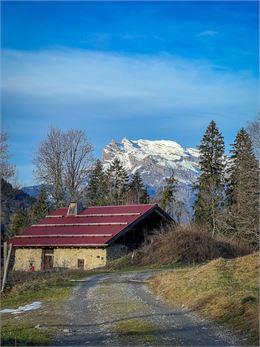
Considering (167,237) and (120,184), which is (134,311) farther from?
(120,184)

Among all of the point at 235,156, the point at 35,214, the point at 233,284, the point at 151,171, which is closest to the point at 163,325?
the point at 233,284

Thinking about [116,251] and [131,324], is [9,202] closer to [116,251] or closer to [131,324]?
[116,251]

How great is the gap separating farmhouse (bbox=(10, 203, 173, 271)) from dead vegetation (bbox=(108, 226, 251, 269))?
224 centimetres

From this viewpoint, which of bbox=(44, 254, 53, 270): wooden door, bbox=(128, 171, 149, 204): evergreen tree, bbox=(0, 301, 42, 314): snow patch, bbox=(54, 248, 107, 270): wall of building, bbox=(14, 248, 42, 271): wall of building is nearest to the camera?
bbox=(0, 301, 42, 314): snow patch

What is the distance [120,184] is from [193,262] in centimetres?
3460

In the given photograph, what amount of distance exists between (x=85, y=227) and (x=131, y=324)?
97.0ft

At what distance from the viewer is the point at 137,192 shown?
6769 centimetres

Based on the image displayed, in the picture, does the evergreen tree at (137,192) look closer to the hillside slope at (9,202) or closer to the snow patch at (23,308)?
the hillside slope at (9,202)

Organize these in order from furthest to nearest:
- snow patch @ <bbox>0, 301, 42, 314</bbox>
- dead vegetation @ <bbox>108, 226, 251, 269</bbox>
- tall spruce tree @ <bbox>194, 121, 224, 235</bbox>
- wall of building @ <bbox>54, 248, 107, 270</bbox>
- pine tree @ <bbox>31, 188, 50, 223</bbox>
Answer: pine tree @ <bbox>31, 188, 50, 223</bbox> < tall spruce tree @ <bbox>194, 121, 224, 235</bbox> < wall of building @ <bbox>54, 248, 107, 270</bbox> < dead vegetation @ <bbox>108, 226, 251, 269</bbox> < snow patch @ <bbox>0, 301, 42, 314</bbox>

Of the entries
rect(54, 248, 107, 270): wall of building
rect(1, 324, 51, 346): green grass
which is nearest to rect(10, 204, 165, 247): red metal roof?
rect(54, 248, 107, 270): wall of building

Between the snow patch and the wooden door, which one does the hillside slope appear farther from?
the snow patch

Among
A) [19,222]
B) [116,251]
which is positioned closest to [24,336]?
[116,251]

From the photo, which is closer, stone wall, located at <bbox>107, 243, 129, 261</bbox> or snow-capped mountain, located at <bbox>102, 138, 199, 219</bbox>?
stone wall, located at <bbox>107, 243, 129, 261</bbox>

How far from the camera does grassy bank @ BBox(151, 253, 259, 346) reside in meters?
12.9
